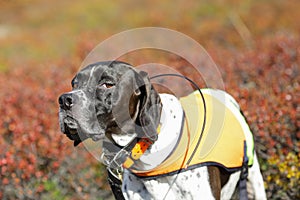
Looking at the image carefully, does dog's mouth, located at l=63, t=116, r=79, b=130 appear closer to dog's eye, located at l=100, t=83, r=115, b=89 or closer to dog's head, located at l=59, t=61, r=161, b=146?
dog's head, located at l=59, t=61, r=161, b=146

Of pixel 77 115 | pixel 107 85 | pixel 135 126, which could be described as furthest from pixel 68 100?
pixel 135 126

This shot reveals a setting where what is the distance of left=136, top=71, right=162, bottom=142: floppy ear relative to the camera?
2543 millimetres

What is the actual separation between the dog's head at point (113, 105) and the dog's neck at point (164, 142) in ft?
0.24

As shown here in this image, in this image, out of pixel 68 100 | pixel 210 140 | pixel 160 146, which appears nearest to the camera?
pixel 68 100

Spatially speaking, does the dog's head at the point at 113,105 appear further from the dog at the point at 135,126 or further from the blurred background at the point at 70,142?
the blurred background at the point at 70,142

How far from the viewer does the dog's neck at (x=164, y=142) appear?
2.63 m

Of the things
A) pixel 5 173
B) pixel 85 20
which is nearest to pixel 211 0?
pixel 85 20

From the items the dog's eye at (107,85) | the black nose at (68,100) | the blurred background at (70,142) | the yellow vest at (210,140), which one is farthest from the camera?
the blurred background at (70,142)

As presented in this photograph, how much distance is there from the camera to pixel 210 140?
279 centimetres

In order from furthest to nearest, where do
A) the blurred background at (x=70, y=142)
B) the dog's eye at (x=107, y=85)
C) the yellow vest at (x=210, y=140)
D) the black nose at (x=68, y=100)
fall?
the blurred background at (x=70, y=142), the yellow vest at (x=210, y=140), the dog's eye at (x=107, y=85), the black nose at (x=68, y=100)

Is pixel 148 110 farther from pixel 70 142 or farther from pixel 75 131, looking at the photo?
pixel 70 142

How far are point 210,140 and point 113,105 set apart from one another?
0.62m

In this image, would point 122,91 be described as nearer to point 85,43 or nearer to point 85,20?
point 85,43

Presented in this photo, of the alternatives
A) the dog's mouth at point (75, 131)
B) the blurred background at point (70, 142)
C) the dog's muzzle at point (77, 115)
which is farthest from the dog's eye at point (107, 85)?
the blurred background at point (70, 142)
